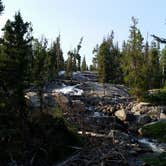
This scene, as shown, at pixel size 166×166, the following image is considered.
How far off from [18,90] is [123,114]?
1925 centimetres

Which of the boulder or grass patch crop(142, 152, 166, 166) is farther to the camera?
the boulder

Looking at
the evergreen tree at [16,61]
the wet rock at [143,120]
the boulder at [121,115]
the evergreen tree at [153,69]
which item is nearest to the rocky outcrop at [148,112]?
the wet rock at [143,120]

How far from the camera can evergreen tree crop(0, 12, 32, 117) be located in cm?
2430

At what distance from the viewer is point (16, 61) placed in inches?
992

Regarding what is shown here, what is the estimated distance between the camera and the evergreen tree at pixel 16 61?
24297mm

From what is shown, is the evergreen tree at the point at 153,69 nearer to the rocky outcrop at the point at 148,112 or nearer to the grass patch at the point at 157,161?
the rocky outcrop at the point at 148,112

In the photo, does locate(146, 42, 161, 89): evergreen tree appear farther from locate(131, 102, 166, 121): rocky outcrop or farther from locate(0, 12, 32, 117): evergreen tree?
locate(0, 12, 32, 117): evergreen tree

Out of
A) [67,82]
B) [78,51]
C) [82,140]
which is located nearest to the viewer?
[82,140]

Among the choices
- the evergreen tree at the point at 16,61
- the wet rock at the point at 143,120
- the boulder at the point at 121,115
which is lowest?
the wet rock at the point at 143,120

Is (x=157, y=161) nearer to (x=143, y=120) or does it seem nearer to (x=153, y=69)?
(x=143, y=120)

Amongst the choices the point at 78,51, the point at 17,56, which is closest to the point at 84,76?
the point at 78,51

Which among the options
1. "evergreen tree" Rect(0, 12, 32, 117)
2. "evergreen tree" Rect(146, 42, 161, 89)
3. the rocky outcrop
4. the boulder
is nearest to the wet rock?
the rocky outcrop

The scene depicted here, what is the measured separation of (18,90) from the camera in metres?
25.0

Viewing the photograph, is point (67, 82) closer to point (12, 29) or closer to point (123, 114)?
point (123, 114)
